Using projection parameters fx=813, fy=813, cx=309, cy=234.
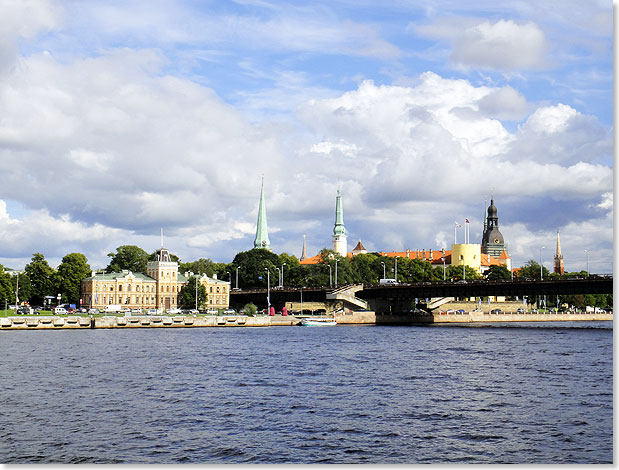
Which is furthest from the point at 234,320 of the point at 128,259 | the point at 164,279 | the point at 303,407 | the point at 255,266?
the point at 303,407

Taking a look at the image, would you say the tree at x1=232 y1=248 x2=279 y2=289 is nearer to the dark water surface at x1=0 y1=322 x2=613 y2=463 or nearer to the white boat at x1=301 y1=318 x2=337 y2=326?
the white boat at x1=301 y1=318 x2=337 y2=326

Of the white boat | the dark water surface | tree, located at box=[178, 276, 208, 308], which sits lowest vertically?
the dark water surface

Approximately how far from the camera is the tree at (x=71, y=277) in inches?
5591

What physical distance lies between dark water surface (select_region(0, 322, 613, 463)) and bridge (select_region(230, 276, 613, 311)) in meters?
44.6

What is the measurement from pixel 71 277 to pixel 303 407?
115 meters

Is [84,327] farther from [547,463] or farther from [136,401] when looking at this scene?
[547,463]

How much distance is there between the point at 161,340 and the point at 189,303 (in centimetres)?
6917

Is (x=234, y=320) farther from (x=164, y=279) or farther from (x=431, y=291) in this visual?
(x=164, y=279)

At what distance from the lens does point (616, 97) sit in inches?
763

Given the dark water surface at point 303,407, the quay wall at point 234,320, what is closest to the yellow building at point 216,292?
the quay wall at point 234,320

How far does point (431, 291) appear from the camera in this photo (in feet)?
404

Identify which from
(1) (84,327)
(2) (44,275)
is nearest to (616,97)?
(1) (84,327)

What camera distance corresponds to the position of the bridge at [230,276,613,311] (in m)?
106

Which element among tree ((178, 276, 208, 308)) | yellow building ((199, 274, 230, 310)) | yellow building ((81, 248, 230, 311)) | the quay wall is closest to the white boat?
the quay wall
